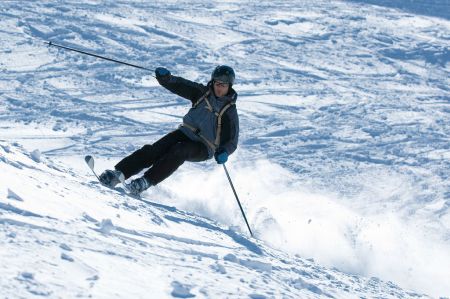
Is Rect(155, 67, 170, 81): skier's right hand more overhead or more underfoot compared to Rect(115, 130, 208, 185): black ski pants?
more overhead

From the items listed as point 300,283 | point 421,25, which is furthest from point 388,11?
point 300,283

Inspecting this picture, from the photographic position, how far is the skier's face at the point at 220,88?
7320 mm

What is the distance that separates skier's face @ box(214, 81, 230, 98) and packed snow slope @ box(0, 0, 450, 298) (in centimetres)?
800

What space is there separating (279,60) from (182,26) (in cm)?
397

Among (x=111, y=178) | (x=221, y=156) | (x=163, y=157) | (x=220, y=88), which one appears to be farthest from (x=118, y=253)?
(x=220, y=88)

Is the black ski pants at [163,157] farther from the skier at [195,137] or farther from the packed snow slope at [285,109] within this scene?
the packed snow slope at [285,109]

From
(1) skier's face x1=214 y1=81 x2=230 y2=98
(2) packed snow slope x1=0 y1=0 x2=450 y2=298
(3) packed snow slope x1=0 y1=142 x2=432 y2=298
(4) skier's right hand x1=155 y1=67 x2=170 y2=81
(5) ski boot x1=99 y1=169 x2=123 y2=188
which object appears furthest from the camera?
(2) packed snow slope x1=0 y1=0 x2=450 y2=298

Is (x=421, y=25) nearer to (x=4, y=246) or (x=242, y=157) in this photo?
(x=242, y=157)

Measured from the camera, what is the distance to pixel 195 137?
24.7 feet

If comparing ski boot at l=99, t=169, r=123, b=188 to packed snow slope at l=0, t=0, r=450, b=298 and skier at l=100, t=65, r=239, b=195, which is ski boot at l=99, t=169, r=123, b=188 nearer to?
skier at l=100, t=65, r=239, b=195

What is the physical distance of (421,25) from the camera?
36281mm

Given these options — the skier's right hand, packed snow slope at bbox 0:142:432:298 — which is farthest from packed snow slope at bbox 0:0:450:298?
the skier's right hand

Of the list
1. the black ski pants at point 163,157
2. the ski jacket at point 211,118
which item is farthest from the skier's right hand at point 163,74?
the black ski pants at point 163,157

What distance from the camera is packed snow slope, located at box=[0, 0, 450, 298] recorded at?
21812 millimetres
